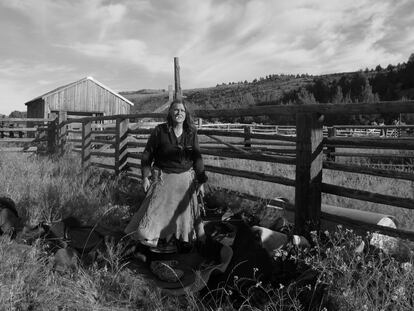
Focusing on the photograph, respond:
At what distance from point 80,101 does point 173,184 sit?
2978 cm

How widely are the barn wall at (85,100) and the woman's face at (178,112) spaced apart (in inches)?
1121

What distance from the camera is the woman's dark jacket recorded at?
4410mm

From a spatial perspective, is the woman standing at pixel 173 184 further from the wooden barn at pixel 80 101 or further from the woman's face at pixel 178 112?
the wooden barn at pixel 80 101

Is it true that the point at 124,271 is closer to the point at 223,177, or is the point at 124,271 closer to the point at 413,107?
the point at 413,107

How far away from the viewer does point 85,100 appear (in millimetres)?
32625

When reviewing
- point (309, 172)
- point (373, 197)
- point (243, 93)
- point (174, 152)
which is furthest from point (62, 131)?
point (243, 93)

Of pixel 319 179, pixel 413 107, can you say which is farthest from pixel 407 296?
pixel 319 179

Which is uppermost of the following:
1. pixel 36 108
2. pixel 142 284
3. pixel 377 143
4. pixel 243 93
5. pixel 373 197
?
pixel 243 93

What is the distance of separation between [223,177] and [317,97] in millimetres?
79668

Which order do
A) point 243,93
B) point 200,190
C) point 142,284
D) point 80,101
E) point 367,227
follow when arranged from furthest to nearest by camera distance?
point 243,93, point 80,101, point 200,190, point 367,227, point 142,284

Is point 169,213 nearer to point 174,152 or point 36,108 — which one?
point 174,152

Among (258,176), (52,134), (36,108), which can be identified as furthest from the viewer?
(36,108)

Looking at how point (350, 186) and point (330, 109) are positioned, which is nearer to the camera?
point (330, 109)

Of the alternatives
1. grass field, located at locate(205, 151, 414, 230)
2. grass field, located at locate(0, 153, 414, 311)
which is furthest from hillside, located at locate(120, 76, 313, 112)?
grass field, located at locate(0, 153, 414, 311)
